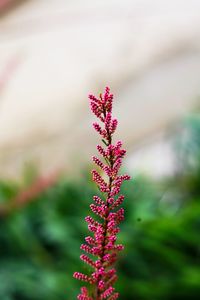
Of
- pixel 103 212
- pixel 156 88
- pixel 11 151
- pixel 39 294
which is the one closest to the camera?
pixel 103 212

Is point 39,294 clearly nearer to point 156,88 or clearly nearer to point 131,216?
point 131,216

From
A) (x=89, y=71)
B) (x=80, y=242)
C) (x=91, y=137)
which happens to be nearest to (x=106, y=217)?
(x=80, y=242)

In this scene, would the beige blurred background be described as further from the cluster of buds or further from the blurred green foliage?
the cluster of buds

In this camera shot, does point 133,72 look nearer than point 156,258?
No

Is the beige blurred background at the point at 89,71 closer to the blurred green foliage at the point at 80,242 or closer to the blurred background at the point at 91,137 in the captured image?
the blurred background at the point at 91,137

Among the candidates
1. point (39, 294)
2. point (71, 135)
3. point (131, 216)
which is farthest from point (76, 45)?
point (39, 294)

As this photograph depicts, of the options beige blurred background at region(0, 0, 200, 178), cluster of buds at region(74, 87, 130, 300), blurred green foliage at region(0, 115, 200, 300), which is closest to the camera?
cluster of buds at region(74, 87, 130, 300)

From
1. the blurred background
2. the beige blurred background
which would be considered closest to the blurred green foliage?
the blurred background
